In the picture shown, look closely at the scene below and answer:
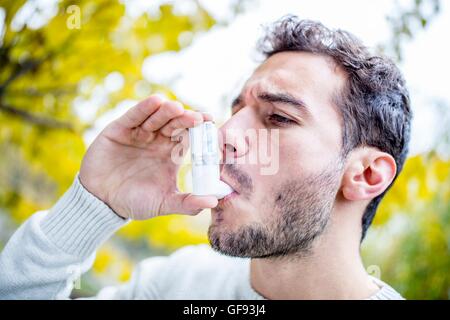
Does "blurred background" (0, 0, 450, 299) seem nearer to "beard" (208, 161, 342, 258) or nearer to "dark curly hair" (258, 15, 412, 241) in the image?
"dark curly hair" (258, 15, 412, 241)

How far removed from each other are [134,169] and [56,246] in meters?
0.30

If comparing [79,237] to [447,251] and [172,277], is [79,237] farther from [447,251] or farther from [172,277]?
[447,251]

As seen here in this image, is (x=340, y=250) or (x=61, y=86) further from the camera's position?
(x=61, y=86)

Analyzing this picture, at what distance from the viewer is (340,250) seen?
1.27 m

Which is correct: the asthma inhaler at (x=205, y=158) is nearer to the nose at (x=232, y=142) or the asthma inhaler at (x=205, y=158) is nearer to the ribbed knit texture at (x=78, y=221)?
the nose at (x=232, y=142)

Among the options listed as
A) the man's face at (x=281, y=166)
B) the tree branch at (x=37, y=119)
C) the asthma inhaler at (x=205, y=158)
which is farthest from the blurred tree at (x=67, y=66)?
the asthma inhaler at (x=205, y=158)

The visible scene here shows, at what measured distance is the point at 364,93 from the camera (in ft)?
4.22

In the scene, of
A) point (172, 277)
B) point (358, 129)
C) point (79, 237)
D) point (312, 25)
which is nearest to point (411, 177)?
point (358, 129)

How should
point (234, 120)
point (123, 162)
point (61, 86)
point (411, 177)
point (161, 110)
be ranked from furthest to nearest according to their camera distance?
point (61, 86)
point (411, 177)
point (123, 162)
point (234, 120)
point (161, 110)

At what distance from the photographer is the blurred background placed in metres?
1.40

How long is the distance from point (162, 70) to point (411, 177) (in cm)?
95

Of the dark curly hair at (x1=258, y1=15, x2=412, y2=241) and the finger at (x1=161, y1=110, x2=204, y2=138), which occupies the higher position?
the dark curly hair at (x1=258, y1=15, x2=412, y2=241)

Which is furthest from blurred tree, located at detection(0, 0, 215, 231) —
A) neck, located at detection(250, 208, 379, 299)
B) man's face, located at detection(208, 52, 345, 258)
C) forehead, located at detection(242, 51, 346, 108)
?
neck, located at detection(250, 208, 379, 299)
